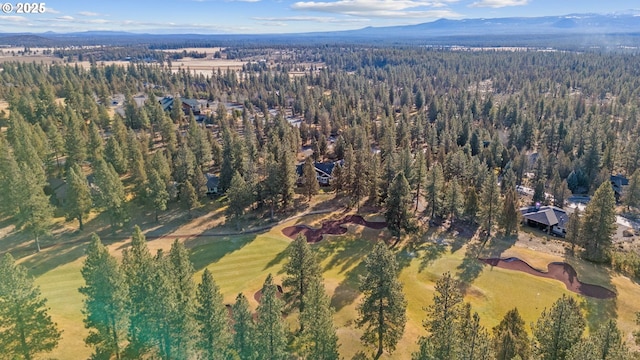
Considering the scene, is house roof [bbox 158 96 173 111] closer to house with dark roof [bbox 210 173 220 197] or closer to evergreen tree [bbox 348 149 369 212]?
house with dark roof [bbox 210 173 220 197]

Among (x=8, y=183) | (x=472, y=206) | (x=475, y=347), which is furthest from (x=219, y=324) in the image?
(x=472, y=206)

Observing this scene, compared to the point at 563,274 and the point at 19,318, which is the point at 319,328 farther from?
the point at 563,274

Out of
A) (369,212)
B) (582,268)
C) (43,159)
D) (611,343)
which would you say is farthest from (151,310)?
(43,159)

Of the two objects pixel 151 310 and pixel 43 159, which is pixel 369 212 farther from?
pixel 43 159

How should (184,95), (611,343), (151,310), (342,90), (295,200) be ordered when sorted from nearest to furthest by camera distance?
(611,343) → (151,310) → (295,200) → (184,95) → (342,90)

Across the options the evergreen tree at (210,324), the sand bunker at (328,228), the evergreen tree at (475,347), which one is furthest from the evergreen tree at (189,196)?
the evergreen tree at (475,347)

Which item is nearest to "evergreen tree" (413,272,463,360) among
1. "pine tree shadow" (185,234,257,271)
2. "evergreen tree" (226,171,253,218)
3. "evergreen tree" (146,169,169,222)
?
"pine tree shadow" (185,234,257,271)
